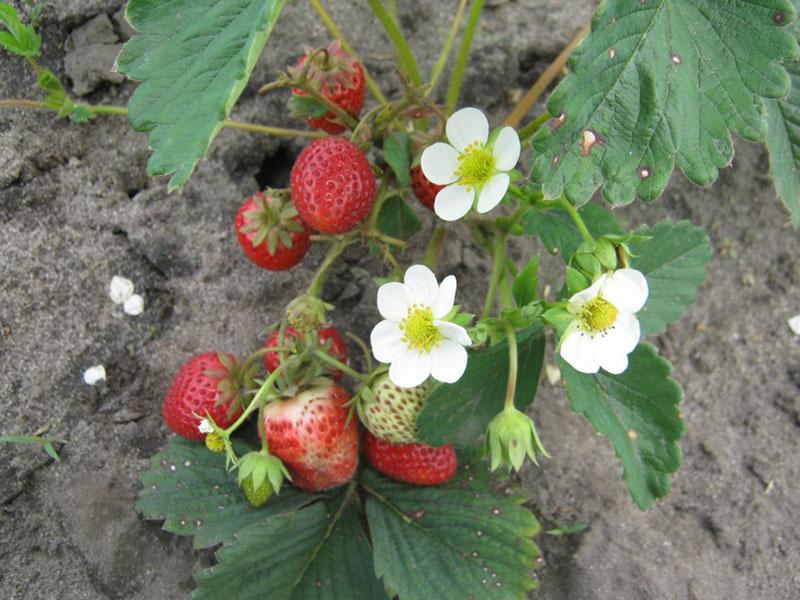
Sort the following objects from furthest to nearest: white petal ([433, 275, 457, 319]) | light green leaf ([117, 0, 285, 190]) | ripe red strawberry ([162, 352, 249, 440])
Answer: ripe red strawberry ([162, 352, 249, 440]) < white petal ([433, 275, 457, 319]) < light green leaf ([117, 0, 285, 190])

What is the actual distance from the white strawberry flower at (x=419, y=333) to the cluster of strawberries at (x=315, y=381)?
0.33 feet

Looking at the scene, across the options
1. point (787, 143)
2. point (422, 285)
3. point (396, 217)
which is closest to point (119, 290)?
point (396, 217)

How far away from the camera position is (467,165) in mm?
1181

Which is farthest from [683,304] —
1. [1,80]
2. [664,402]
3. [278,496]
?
[1,80]

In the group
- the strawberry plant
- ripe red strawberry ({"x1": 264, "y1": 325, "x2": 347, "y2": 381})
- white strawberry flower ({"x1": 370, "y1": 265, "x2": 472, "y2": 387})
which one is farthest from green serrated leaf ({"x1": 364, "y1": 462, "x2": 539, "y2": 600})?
white strawberry flower ({"x1": 370, "y1": 265, "x2": 472, "y2": 387})

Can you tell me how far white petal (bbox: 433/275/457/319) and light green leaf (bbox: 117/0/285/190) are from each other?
0.36 meters

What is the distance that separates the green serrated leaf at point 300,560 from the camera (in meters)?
1.24

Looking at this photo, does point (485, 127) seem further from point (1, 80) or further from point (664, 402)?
point (1, 80)

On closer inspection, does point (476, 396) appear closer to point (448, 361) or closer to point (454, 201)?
point (448, 361)

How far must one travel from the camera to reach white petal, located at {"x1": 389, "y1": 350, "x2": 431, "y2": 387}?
3.57ft

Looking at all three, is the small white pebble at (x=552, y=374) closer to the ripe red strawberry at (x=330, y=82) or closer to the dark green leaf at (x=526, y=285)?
the dark green leaf at (x=526, y=285)

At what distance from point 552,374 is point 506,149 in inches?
22.1

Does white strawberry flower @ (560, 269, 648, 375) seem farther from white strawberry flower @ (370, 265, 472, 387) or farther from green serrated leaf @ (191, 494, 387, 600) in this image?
green serrated leaf @ (191, 494, 387, 600)

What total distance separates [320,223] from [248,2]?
33 cm
